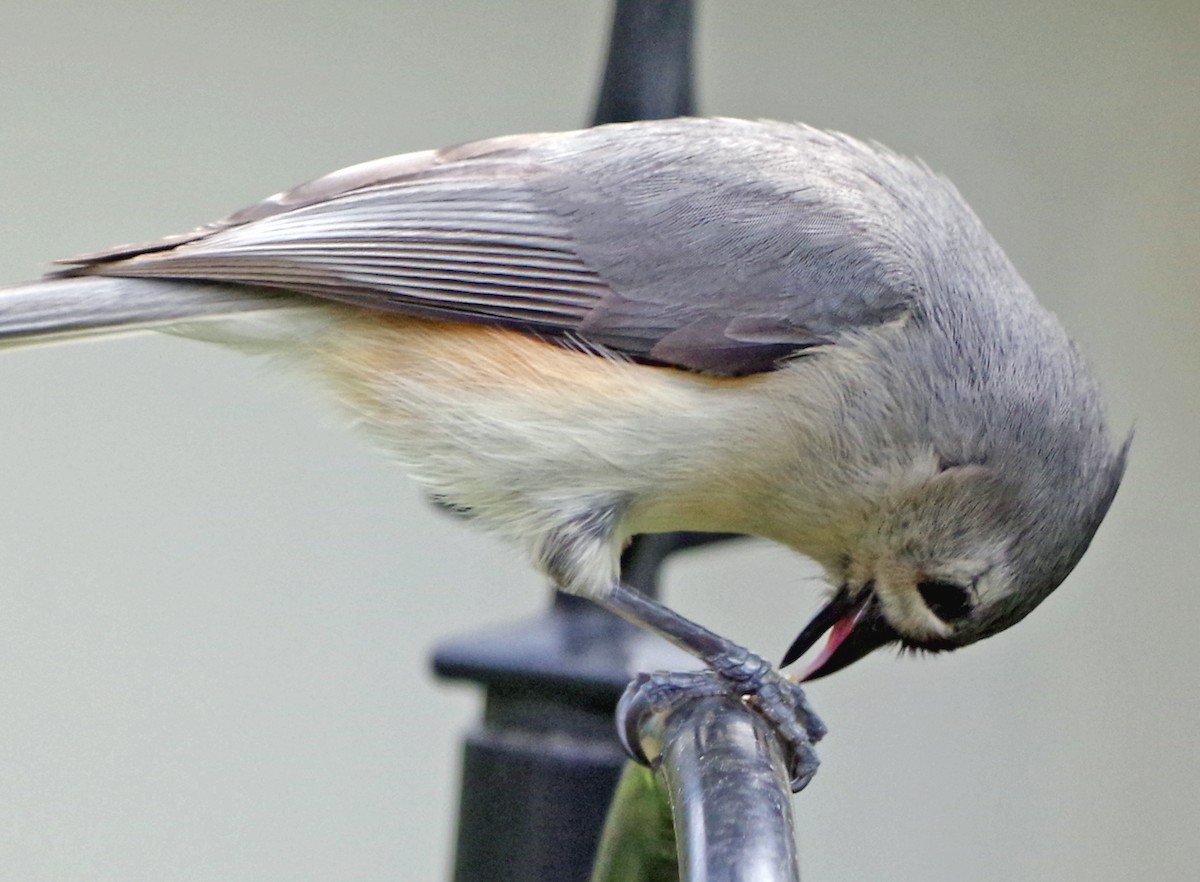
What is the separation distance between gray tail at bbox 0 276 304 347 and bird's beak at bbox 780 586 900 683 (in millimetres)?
720

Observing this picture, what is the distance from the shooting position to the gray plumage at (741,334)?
1.77m

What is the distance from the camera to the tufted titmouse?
1778 millimetres

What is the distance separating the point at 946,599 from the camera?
5.90ft

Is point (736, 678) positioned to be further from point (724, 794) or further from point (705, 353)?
point (724, 794)

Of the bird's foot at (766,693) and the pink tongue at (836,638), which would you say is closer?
the bird's foot at (766,693)

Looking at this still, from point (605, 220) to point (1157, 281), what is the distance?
6.06 ft

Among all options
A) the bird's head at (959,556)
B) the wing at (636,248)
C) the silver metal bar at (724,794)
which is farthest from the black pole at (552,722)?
the bird's head at (959,556)

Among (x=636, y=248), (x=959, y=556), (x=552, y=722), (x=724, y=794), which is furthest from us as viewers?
(x=636, y=248)

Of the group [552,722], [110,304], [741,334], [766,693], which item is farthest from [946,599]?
[110,304]

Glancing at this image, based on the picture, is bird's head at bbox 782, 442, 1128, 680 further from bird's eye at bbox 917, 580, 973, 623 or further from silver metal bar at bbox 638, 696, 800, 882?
silver metal bar at bbox 638, 696, 800, 882

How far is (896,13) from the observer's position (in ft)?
11.1

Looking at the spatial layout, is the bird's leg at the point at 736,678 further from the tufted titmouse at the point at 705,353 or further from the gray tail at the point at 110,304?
the gray tail at the point at 110,304

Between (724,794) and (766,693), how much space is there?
0.64 metres

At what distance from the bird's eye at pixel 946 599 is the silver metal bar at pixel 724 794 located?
0.38 meters
